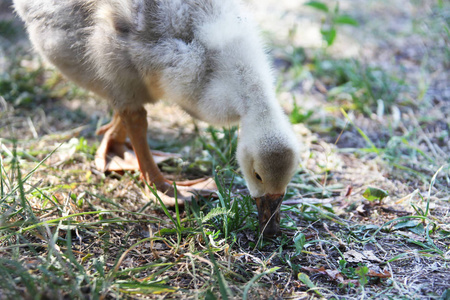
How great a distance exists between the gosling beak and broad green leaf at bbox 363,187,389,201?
2.43 feet

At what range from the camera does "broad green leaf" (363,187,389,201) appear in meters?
2.78

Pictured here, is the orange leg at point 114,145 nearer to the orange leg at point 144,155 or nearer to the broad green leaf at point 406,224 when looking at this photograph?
the orange leg at point 144,155

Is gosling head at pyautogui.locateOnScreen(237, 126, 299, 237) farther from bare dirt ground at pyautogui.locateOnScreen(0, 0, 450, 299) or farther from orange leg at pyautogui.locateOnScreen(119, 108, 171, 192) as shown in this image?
orange leg at pyautogui.locateOnScreen(119, 108, 171, 192)

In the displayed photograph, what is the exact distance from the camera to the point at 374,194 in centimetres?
280

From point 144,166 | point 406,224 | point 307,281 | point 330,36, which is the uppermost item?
point 330,36

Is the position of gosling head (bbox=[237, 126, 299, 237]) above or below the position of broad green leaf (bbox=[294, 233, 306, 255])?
above

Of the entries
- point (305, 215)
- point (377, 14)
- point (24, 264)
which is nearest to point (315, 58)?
point (377, 14)

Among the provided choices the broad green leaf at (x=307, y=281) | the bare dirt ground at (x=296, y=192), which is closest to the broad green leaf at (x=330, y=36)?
the bare dirt ground at (x=296, y=192)

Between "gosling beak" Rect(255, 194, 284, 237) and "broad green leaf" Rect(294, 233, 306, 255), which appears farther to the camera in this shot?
"gosling beak" Rect(255, 194, 284, 237)

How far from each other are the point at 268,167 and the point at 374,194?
37.6 inches

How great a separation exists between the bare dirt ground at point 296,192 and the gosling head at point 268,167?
13 centimetres

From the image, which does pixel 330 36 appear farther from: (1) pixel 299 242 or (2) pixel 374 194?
(1) pixel 299 242

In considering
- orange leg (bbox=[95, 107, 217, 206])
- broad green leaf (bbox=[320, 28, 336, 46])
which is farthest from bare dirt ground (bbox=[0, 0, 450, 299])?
broad green leaf (bbox=[320, 28, 336, 46])

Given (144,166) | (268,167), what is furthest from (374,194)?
(144,166)
